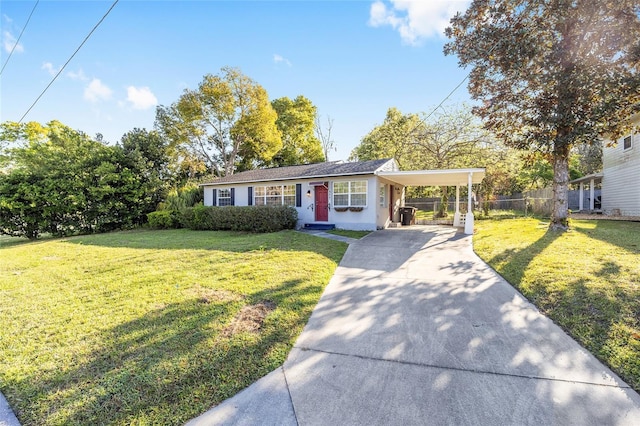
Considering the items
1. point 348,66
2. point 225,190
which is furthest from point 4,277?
A: point 348,66

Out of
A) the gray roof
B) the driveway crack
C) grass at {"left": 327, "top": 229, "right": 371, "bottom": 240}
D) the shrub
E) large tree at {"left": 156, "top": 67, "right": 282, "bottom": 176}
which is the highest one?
large tree at {"left": 156, "top": 67, "right": 282, "bottom": 176}

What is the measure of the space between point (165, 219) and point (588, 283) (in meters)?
17.3

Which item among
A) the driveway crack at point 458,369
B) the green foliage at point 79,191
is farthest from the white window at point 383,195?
the green foliage at point 79,191

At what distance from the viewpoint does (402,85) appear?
43.3 ft

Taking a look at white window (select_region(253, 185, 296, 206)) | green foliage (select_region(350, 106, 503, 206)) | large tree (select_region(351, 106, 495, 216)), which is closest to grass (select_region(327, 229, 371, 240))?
white window (select_region(253, 185, 296, 206))

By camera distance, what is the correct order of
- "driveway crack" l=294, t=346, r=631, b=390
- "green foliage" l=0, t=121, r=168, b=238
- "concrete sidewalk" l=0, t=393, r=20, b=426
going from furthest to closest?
"green foliage" l=0, t=121, r=168, b=238 → "driveway crack" l=294, t=346, r=631, b=390 → "concrete sidewalk" l=0, t=393, r=20, b=426

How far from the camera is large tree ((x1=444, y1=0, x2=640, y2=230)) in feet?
25.8

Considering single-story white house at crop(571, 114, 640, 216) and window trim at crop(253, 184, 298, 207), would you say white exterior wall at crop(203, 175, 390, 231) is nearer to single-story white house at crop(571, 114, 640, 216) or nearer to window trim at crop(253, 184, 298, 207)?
window trim at crop(253, 184, 298, 207)

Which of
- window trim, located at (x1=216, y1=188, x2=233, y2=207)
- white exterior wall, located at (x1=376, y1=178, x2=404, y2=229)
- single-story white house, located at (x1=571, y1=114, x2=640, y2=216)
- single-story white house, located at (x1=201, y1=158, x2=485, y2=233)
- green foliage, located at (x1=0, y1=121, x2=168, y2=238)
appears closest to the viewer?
single-story white house, located at (x1=201, y1=158, x2=485, y2=233)

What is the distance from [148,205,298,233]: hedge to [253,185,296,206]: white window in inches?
48.1

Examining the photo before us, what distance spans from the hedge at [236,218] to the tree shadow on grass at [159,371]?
842 cm

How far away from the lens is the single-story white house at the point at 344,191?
11977mm

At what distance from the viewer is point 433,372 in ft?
8.78

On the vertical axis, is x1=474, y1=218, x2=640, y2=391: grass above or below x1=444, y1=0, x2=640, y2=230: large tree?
below
